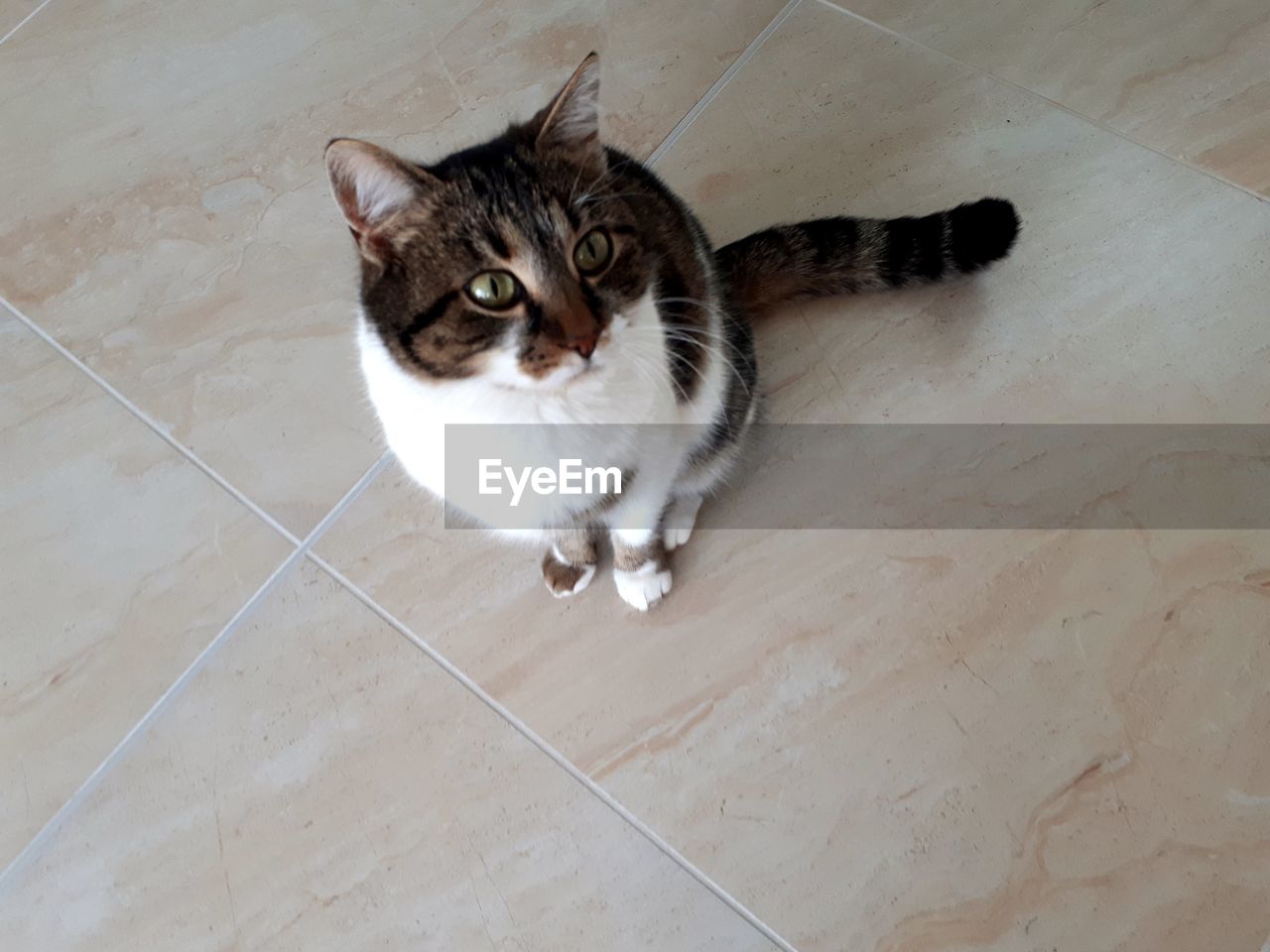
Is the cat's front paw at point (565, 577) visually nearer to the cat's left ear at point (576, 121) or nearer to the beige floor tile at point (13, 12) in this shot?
the cat's left ear at point (576, 121)

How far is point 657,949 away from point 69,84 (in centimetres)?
179

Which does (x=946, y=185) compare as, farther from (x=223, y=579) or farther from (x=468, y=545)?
(x=223, y=579)

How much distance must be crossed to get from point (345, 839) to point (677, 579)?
558mm

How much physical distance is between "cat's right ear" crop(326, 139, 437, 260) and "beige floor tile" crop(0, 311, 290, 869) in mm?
625

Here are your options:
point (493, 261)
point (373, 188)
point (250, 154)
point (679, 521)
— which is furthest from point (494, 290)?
point (250, 154)

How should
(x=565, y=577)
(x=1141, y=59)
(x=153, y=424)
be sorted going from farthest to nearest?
(x=1141, y=59)
(x=153, y=424)
(x=565, y=577)

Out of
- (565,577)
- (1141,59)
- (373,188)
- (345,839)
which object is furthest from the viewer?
(1141,59)

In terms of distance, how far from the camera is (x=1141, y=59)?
66.8 inches

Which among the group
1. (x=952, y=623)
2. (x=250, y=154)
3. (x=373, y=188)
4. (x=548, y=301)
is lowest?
(x=952, y=623)

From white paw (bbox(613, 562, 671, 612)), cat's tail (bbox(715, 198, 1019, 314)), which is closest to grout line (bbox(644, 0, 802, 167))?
cat's tail (bbox(715, 198, 1019, 314))

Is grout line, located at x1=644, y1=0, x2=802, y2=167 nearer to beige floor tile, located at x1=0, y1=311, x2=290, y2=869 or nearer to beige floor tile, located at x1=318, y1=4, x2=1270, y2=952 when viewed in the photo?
beige floor tile, located at x1=318, y1=4, x2=1270, y2=952

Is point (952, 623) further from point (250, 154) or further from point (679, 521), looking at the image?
point (250, 154)

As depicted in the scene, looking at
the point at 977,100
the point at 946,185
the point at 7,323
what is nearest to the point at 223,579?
the point at 7,323

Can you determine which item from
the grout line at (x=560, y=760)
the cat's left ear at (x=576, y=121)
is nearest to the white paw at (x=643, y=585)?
the grout line at (x=560, y=760)
